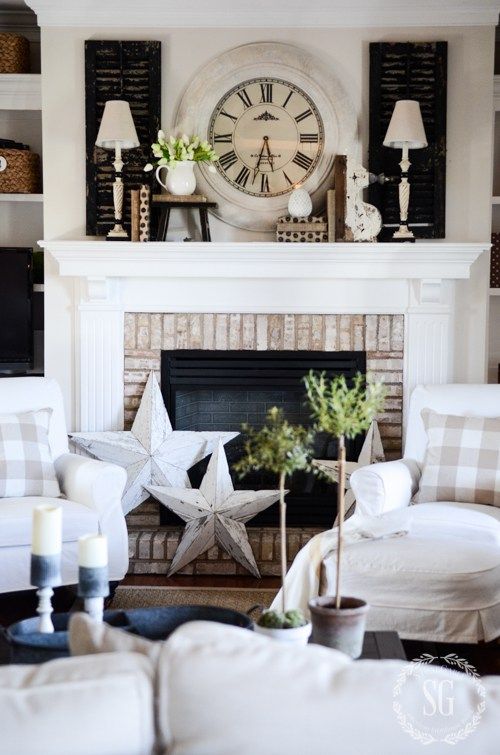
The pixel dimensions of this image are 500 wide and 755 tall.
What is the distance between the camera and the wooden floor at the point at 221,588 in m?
3.06

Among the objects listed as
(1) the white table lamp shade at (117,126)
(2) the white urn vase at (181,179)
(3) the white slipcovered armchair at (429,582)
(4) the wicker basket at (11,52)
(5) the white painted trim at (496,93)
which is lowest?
(3) the white slipcovered armchair at (429,582)

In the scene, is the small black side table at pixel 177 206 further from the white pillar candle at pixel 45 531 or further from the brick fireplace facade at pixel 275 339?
the white pillar candle at pixel 45 531

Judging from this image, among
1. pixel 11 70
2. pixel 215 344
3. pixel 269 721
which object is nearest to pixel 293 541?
pixel 215 344

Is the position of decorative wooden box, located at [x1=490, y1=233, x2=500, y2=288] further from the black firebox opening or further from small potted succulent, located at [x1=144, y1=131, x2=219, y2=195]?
small potted succulent, located at [x1=144, y1=131, x2=219, y2=195]

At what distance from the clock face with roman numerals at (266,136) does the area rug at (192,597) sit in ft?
5.94

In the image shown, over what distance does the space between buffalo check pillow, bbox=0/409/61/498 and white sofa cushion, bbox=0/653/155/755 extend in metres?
2.63

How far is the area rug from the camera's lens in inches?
145

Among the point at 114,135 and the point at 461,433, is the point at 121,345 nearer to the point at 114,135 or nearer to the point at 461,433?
the point at 114,135

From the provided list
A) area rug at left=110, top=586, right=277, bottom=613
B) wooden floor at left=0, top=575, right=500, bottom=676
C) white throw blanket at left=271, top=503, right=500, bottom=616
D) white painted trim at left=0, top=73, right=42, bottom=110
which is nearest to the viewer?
white throw blanket at left=271, top=503, right=500, bottom=616

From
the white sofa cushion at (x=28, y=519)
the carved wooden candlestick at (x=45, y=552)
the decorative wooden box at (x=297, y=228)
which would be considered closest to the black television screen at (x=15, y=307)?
the white sofa cushion at (x=28, y=519)

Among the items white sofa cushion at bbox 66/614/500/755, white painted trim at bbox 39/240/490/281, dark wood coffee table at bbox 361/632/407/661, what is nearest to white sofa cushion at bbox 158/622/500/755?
white sofa cushion at bbox 66/614/500/755

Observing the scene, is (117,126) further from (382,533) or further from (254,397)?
(382,533)

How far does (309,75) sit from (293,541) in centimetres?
213

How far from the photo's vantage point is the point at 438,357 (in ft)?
14.0
